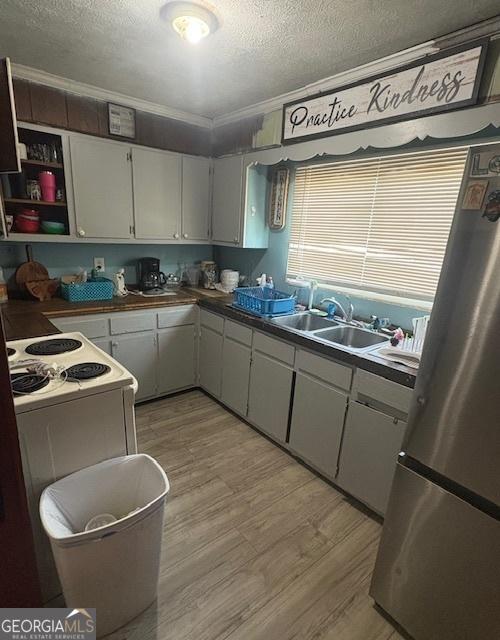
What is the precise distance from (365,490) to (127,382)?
4.86 ft

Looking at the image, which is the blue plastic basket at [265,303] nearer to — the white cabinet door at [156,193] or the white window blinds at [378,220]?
the white window blinds at [378,220]

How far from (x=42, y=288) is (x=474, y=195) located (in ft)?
9.38

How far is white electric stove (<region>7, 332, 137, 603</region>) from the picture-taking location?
123cm

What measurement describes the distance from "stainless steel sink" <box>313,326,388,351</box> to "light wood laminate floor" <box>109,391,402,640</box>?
923mm

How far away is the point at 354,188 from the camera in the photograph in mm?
2467

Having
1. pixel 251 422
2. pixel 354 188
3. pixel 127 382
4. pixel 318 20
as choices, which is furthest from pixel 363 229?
pixel 127 382

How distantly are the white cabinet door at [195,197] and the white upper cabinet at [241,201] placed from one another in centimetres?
10

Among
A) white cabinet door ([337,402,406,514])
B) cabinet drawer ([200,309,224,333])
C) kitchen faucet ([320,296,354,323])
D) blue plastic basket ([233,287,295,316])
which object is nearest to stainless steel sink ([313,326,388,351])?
kitchen faucet ([320,296,354,323])

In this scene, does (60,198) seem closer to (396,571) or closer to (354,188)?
(354,188)

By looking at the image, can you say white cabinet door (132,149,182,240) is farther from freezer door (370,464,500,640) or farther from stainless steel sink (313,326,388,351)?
freezer door (370,464,500,640)

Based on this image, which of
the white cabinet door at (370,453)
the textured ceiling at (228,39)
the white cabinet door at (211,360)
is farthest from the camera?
the white cabinet door at (211,360)

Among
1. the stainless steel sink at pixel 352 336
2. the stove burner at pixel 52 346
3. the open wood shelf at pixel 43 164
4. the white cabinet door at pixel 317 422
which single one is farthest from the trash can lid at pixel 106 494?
the open wood shelf at pixel 43 164

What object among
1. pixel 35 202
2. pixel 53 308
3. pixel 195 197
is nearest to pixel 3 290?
pixel 53 308

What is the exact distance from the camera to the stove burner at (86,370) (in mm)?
1377
